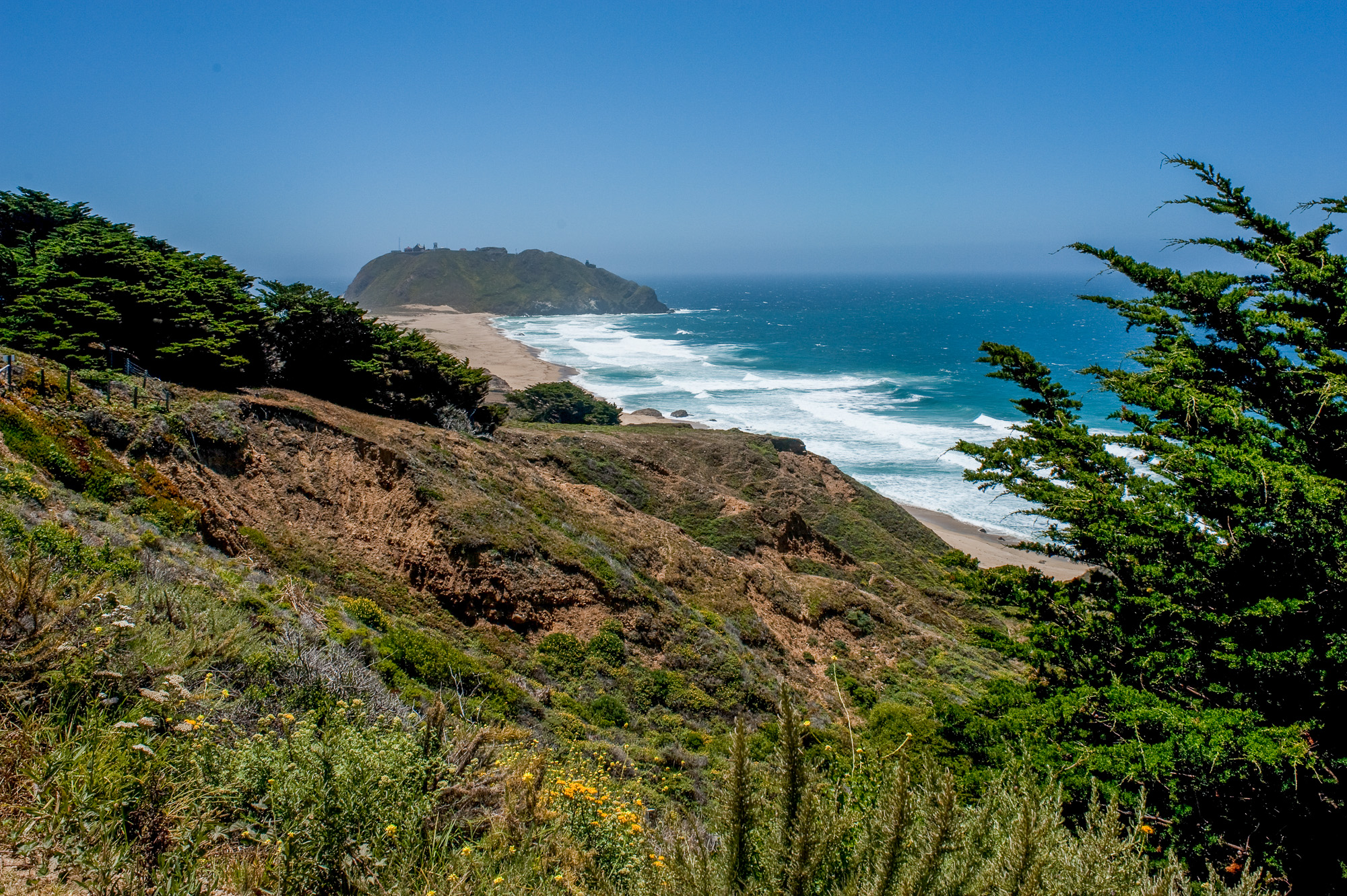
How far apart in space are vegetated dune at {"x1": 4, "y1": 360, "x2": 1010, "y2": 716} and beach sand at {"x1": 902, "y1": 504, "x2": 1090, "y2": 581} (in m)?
12.8

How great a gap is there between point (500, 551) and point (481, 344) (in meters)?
103

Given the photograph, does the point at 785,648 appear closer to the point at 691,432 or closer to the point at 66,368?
the point at 66,368

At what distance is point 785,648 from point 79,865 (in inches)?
714

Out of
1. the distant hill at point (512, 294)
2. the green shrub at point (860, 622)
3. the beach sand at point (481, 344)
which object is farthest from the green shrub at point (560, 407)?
the distant hill at point (512, 294)

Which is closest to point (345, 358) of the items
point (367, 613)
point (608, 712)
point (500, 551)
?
point (500, 551)

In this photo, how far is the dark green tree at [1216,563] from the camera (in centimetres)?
789

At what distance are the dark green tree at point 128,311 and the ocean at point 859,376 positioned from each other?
19.7m

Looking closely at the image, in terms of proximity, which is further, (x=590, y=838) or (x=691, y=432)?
(x=691, y=432)

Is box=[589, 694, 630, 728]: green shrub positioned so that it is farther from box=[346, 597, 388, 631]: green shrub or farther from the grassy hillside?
box=[346, 597, 388, 631]: green shrub

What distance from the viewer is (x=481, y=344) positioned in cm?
11444

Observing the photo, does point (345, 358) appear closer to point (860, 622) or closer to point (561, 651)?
point (561, 651)

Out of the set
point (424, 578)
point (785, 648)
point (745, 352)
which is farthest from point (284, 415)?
point (745, 352)

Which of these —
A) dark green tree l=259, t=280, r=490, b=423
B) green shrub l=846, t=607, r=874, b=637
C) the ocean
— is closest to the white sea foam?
the ocean

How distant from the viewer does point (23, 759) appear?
3930 mm
